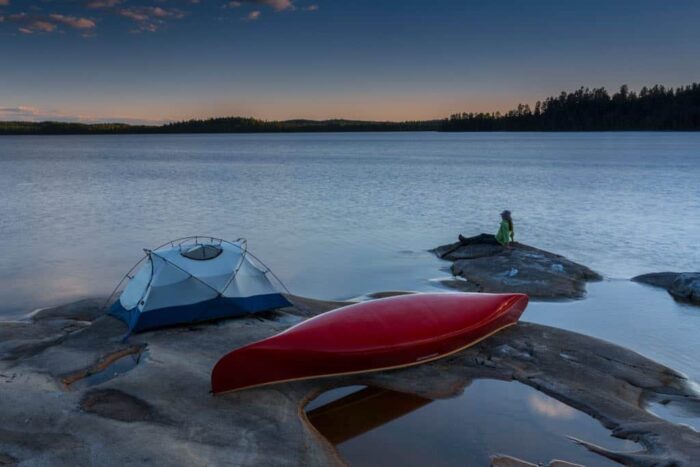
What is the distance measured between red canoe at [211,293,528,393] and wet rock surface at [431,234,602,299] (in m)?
3.82

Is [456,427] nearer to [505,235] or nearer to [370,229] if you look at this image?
[505,235]

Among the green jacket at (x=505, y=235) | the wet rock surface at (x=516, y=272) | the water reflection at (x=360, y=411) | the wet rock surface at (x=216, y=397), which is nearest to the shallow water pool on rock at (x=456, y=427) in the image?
the water reflection at (x=360, y=411)

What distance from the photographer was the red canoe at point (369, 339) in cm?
861

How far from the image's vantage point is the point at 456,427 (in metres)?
8.07

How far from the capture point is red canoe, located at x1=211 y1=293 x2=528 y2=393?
8609 mm

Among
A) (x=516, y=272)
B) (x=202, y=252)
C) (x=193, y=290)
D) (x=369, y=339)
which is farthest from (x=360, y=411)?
(x=516, y=272)

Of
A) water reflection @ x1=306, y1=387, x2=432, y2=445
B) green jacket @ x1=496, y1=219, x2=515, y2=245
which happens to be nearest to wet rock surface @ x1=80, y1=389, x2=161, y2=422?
water reflection @ x1=306, y1=387, x2=432, y2=445

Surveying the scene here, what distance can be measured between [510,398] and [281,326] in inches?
191

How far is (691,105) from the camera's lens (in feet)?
548

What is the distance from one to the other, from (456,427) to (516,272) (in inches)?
347

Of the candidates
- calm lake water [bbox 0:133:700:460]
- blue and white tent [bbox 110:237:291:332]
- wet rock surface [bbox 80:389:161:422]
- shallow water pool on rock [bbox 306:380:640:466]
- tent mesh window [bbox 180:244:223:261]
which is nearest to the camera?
shallow water pool on rock [bbox 306:380:640:466]

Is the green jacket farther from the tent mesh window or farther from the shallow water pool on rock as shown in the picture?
the tent mesh window

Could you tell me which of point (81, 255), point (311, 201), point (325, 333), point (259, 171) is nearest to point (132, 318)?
point (325, 333)

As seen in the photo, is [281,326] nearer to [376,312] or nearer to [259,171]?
[376,312]
